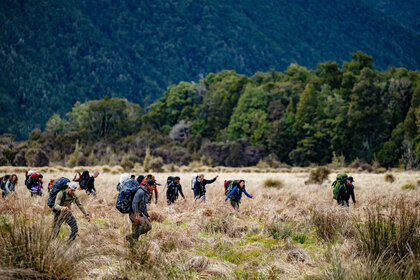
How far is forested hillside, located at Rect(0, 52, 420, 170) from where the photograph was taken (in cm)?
5062

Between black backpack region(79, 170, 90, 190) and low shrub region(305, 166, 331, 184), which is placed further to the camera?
low shrub region(305, 166, 331, 184)

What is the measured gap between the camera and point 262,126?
64.1 metres

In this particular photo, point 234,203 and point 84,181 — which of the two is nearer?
point 234,203

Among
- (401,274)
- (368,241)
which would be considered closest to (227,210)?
(368,241)

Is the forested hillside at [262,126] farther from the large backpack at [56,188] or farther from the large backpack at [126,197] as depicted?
the large backpack at [126,197]

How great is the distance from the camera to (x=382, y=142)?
53.0 meters

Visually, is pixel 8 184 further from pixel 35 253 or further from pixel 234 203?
pixel 35 253

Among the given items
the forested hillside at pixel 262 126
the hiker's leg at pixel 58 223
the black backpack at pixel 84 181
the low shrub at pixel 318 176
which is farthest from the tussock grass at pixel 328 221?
the forested hillside at pixel 262 126

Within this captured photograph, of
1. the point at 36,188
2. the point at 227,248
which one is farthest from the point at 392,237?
the point at 36,188

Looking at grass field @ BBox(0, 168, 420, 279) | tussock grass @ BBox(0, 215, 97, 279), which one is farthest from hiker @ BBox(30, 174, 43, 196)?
tussock grass @ BBox(0, 215, 97, 279)

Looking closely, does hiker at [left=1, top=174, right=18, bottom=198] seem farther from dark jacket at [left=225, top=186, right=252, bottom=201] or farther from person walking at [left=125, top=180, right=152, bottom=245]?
person walking at [left=125, top=180, right=152, bottom=245]

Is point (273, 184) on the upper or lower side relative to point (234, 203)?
lower

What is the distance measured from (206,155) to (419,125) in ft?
103

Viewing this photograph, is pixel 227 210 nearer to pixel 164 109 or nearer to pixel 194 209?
pixel 194 209
